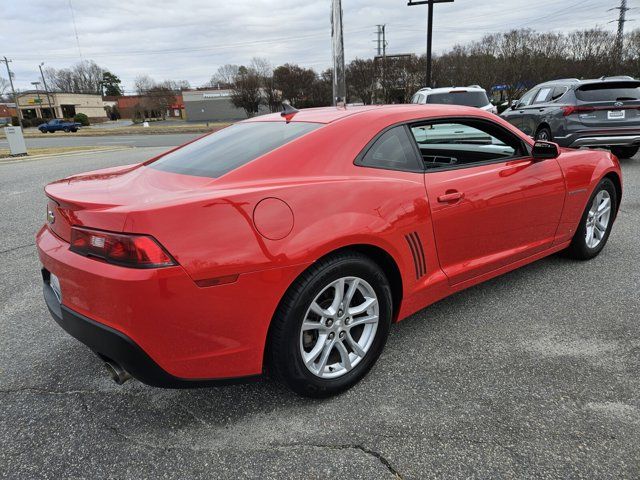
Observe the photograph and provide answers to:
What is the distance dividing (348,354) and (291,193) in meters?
0.93

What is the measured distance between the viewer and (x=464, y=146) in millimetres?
4031

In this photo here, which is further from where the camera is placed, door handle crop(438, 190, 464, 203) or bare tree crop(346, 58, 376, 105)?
bare tree crop(346, 58, 376, 105)

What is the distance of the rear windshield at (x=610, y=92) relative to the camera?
856cm

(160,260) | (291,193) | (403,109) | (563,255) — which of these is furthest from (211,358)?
(563,255)

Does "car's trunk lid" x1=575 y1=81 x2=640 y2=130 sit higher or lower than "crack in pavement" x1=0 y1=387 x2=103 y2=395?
higher

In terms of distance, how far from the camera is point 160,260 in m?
1.82

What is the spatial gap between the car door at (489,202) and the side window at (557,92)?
6.63 meters

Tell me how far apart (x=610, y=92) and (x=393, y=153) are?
8.05m

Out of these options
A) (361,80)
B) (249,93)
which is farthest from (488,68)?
(249,93)

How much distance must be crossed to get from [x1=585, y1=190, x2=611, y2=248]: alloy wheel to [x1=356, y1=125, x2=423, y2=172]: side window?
222cm

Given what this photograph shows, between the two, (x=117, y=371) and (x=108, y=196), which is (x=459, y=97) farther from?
(x=117, y=371)

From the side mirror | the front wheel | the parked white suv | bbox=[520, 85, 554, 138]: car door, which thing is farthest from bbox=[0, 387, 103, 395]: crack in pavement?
bbox=[520, 85, 554, 138]: car door

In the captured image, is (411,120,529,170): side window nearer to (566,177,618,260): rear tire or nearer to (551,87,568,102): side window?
(566,177,618,260): rear tire

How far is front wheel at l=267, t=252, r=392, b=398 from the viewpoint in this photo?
83.5 inches
